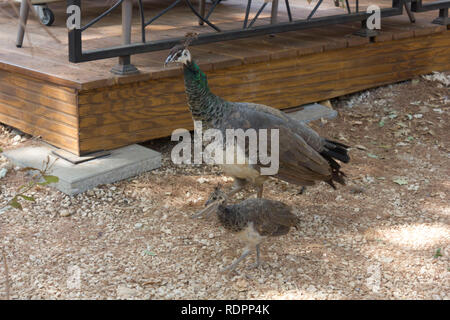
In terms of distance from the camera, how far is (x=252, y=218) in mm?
3355

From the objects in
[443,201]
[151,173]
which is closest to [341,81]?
[443,201]

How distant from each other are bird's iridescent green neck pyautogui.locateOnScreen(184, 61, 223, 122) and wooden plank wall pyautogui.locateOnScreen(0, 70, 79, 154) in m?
0.97

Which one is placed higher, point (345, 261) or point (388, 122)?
point (388, 122)

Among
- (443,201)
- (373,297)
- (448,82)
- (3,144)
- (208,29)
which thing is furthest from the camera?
(448,82)

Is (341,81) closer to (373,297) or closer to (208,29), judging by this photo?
(208,29)

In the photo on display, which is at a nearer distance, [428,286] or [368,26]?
[428,286]

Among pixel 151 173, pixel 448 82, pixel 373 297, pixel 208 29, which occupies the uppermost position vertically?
pixel 208 29

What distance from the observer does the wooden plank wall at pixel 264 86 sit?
448 cm

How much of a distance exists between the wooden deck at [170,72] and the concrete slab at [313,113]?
0.09 m

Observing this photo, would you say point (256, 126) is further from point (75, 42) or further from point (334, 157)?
point (75, 42)

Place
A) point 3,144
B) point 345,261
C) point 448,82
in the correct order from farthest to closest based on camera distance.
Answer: point 448,82
point 3,144
point 345,261

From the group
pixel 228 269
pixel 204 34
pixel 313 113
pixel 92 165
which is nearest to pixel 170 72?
pixel 204 34

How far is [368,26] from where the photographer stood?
5.96 m

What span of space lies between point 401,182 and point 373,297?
1.64 m
